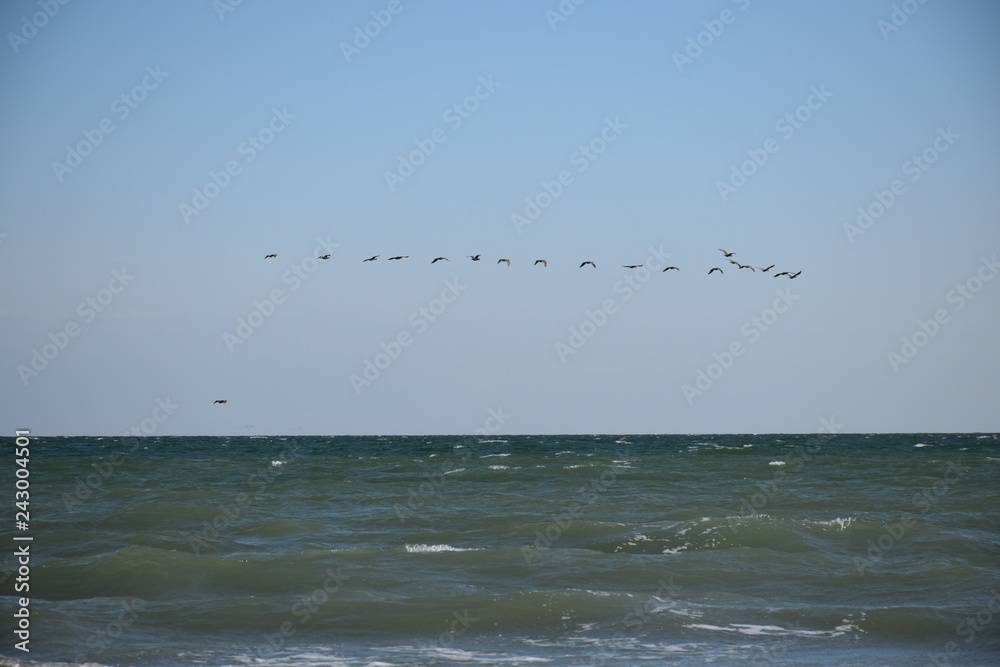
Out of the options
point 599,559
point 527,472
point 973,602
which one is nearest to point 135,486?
point 527,472

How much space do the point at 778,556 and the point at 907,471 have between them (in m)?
19.1

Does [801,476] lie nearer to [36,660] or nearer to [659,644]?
[659,644]

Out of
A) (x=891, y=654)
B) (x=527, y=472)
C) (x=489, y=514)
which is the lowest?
(x=891, y=654)

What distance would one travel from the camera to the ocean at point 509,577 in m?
10.8

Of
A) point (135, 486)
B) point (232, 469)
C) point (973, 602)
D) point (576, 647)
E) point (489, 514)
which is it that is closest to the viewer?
point (576, 647)

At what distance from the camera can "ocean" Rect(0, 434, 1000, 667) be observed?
10.8 meters

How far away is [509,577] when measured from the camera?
1452 centimetres

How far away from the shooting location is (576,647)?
10.8m

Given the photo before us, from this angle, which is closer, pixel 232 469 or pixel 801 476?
pixel 801 476

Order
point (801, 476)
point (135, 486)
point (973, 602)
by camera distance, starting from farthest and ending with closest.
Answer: point (801, 476), point (135, 486), point (973, 602)

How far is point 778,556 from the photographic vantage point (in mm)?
15812

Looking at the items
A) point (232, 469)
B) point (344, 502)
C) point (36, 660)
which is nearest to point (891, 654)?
point (36, 660)

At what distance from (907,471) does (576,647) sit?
25331mm

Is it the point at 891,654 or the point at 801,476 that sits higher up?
the point at 801,476
